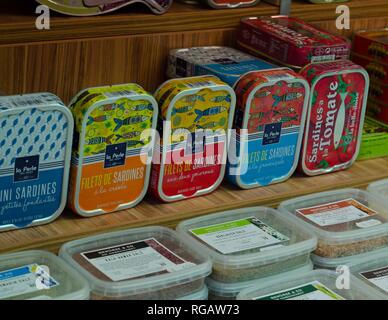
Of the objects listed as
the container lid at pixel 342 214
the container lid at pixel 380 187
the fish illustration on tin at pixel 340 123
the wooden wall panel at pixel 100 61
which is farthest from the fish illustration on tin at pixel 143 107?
the container lid at pixel 380 187

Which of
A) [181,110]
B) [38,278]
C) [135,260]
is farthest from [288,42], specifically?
[38,278]

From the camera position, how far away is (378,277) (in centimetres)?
200

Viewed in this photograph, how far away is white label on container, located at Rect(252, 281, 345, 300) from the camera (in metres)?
1.87

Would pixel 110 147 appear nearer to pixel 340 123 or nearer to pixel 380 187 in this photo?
pixel 340 123

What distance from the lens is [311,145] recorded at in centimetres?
227

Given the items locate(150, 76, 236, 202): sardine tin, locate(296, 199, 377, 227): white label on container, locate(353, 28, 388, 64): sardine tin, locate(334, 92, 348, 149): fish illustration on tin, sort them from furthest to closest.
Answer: locate(353, 28, 388, 64): sardine tin
locate(334, 92, 348, 149): fish illustration on tin
locate(296, 199, 377, 227): white label on container
locate(150, 76, 236, 202): sardine tin

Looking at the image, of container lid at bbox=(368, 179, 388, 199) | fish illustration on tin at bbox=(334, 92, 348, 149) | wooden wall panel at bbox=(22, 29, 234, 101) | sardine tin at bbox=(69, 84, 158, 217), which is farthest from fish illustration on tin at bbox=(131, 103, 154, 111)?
container lid at bbox=(368, 179, 388, 199)

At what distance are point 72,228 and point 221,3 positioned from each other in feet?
2.52

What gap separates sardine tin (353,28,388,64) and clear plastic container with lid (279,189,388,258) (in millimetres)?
480

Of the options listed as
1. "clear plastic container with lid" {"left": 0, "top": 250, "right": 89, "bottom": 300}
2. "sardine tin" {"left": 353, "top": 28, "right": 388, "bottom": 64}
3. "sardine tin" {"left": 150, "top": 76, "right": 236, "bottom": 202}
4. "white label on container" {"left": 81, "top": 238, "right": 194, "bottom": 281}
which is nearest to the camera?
"clear plastic container with lid" {"left": 0, "top": 250, "right": 89, "bottom": 300}

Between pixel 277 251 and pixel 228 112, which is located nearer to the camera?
pixel 277 251

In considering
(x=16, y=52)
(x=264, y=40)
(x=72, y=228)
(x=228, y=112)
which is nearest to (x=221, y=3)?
(x=264, y=40)

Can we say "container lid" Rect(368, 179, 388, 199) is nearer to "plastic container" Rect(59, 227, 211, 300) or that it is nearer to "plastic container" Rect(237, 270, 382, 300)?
"plastic container" Rect(237, 270, 382, 300)

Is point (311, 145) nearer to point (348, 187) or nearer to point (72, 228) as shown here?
point (348, 187)
